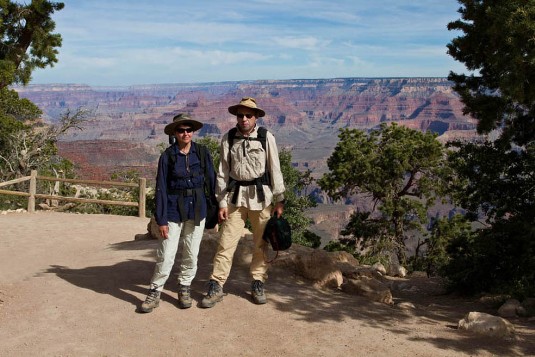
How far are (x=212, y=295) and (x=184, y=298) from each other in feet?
1.00

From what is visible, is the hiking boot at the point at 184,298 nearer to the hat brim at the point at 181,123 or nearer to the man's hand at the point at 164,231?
the man's hand at the point at 164,231

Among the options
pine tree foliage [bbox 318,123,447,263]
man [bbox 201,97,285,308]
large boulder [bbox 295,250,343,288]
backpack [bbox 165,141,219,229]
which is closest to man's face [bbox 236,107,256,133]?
man [bbox 201,97,285,308]

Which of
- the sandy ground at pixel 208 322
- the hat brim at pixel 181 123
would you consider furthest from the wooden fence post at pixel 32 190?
the hat brim at pixel 181 123

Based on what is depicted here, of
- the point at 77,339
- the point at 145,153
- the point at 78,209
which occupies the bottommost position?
the point at 145,153

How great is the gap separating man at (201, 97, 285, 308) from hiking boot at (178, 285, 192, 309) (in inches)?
6.7

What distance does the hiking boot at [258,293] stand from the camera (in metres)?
5.75

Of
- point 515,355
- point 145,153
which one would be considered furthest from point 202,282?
point 145,153

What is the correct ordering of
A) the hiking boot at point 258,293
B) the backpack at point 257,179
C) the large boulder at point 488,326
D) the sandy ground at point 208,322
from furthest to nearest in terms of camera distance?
the hiking boot at point 258,293, the backpack at point 257,179, the large boulder at point 488,326, the sandy ground at point 208,322

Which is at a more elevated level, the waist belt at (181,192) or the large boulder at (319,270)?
the waist belt at (181,192)

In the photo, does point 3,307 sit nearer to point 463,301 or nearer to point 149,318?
point 149,318

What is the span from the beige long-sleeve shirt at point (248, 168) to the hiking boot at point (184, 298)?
100 centimetres

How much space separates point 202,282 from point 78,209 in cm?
1551

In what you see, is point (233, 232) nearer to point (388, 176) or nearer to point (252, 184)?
point (252, 184)

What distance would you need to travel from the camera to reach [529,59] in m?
6.38
